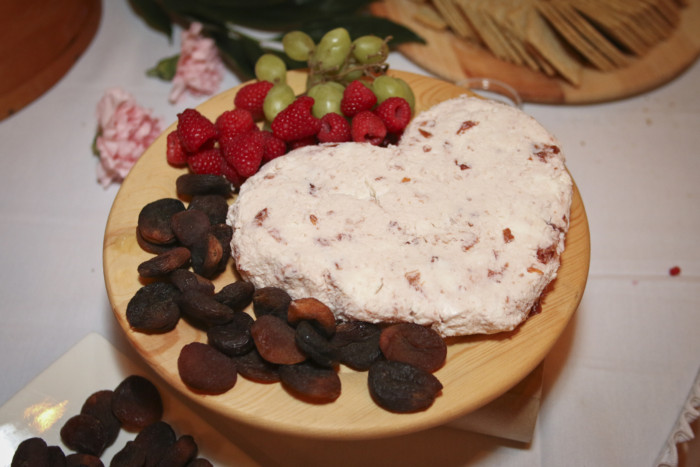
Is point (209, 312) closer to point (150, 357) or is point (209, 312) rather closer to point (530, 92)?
point (150, 357)

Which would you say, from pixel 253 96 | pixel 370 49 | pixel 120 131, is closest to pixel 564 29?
pixel 370 49

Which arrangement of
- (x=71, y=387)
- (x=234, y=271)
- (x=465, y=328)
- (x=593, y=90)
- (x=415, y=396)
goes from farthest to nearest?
(x=593, y=90), (x=71, y=387), (x=234, y=271), (x=465, y=328), (x=415, y=396)

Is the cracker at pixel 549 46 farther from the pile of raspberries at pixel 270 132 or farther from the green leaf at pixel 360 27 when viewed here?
the pile of raspberries at pixel 270 132

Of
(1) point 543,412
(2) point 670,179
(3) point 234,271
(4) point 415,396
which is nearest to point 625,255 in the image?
(2) point 670,179

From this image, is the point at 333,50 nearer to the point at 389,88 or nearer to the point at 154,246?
A: the point at 389,88

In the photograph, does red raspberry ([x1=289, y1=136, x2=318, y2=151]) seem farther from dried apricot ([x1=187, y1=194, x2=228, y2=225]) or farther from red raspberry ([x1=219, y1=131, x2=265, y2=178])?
dried apricot ([x1=187, y1=194, x2=228, y2=225])

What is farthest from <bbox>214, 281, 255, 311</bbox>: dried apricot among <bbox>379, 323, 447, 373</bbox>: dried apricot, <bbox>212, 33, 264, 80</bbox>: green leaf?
<bbox>212, 33, 264, 80</bbox>: green leaf
